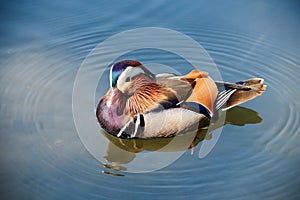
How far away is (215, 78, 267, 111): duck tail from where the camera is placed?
17.8 feet

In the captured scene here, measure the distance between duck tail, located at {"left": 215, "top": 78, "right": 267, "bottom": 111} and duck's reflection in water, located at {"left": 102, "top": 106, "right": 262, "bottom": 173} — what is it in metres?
0.16

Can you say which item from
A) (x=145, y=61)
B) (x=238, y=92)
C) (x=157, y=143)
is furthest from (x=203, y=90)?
(x=145, y=61)

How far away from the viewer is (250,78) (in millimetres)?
5969

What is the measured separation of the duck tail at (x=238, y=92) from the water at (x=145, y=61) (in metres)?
0.16

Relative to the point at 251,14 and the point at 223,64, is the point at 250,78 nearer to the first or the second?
the point at 223,64

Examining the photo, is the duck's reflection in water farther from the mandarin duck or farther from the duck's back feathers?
the duck's back feathers

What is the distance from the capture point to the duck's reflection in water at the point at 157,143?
16.3 ft

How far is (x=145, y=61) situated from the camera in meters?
6.21

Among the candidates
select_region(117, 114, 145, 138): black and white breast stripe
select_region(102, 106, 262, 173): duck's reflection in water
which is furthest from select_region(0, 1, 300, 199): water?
select_region(117, 114, 145, 138): black and white breast stripe

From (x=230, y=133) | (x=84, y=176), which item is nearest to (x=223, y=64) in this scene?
(x=230, y=133)

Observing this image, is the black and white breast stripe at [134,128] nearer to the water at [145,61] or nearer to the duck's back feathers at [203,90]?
the water at [145,61]

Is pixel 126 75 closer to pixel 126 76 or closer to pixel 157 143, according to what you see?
pixel 126 76

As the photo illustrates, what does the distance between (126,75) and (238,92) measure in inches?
48.1

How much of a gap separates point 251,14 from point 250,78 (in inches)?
61.7
